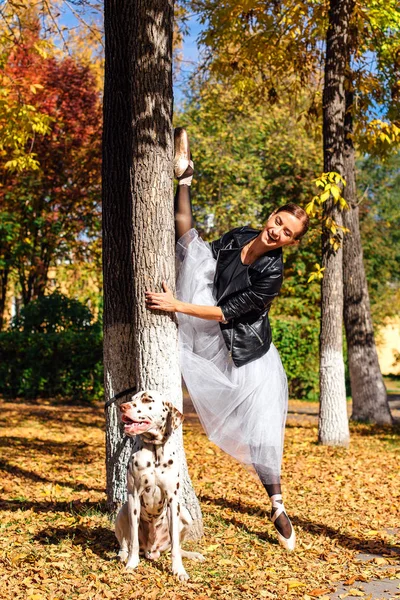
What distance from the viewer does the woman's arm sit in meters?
4.57

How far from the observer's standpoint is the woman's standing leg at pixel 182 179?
5078 mm

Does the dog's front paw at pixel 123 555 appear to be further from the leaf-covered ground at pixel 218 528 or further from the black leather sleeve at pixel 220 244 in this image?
the black leather sleeve at pixel 220 244

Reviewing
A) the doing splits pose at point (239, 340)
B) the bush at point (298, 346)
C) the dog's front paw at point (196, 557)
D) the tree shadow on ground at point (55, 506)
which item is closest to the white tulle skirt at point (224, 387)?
the doing splits pose at point (239, 340)

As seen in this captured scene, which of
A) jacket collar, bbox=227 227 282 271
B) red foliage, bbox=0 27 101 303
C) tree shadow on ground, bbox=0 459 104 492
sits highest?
red foliage, bbox=0 27 101 303

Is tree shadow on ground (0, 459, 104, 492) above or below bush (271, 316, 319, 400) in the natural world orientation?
below

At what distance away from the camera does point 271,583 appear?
14.3 feet

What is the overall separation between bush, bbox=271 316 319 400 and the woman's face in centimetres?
1125

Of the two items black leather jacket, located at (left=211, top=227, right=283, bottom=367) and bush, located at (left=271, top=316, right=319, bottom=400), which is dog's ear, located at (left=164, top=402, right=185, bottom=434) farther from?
bush, located at (left=271, top=316, right=319, bottom=400)

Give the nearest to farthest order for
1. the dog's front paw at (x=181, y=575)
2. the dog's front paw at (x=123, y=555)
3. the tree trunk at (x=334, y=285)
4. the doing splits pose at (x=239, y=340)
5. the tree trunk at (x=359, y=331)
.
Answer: the dog's front paw at (x=181, y=575) → the dog's front paw at (x=123, y=555) → the doing splits pose at (x=239, y=340) → the tree trunk at (x=334, y=285) → the tree trunk at (x=359, y=331)

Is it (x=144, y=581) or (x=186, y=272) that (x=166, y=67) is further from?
(x=144, y=581)

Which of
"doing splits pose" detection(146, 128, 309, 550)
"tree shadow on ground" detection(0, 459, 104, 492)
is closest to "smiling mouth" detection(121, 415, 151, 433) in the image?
"doing splits pose" detection(146, 128, 309, 550)

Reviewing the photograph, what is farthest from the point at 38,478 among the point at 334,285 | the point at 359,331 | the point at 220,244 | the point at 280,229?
the point at 359,331

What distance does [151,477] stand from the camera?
4.17 m

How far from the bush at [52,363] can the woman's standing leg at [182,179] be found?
9363 mm
